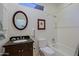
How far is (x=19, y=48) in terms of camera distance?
1238 millimetres

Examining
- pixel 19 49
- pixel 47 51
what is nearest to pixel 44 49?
pixel 47 51

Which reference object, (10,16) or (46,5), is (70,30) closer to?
(46,5)

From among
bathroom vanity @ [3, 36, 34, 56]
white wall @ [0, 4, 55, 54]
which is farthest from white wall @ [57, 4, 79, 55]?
bathroom vanity @ [3, 36, 34, 56]

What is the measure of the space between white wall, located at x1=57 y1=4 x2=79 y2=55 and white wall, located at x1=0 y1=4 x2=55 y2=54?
12 centimetres

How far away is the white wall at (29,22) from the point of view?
3.90 feet

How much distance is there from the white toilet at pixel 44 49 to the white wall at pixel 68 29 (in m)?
0.15

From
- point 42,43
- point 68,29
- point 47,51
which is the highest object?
point 68,29

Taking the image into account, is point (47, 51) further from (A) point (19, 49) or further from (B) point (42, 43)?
(A) point (19, 49)

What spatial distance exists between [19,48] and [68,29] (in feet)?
2.40

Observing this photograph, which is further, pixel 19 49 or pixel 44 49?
pixel 44 49

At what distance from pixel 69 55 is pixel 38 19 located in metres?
0.64

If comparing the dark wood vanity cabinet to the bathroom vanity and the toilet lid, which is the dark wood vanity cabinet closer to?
the bathroom vanity

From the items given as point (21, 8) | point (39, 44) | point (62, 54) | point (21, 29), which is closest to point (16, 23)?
point (21, 29)

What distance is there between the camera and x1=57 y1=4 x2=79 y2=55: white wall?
1.27 metres
